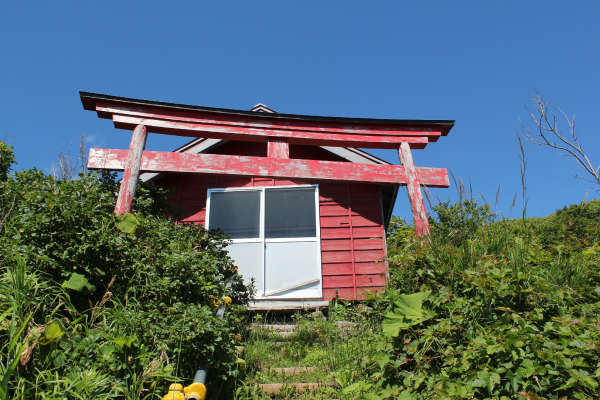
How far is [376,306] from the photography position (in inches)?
114

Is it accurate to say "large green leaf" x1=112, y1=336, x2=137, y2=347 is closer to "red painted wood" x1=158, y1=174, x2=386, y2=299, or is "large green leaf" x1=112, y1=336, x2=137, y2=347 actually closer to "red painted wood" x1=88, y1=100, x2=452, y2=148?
"red painted wood" x1=88, y1=100, x2=452, y2=148

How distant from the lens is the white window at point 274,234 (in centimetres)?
665

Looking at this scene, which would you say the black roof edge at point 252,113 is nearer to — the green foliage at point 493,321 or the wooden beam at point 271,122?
the wooden beam at point 271,122

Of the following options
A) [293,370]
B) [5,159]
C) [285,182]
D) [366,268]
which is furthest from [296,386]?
[5,159]

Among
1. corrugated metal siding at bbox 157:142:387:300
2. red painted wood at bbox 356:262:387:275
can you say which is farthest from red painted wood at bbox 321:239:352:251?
red painted wood at bbox 356:262:387:275

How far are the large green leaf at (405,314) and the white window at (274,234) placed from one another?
4286 millimetres

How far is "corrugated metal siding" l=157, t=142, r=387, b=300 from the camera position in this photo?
22.0 ft

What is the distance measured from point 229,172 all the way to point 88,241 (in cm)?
254

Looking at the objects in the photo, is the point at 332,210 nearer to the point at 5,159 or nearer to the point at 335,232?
the point at 335,232

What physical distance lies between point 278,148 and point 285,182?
5.86 feet

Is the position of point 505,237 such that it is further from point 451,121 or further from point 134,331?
point 451,121

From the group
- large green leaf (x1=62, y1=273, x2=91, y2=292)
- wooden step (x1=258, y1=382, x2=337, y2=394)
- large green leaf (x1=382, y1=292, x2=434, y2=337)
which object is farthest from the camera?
wooden step (x1=258, y1=382, x2=337, y2=394)

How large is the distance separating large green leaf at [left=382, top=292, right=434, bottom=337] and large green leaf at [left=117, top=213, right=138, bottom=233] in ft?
7.54

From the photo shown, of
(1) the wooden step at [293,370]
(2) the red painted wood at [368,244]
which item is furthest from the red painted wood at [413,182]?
(1) the wooden step at [293,370]
